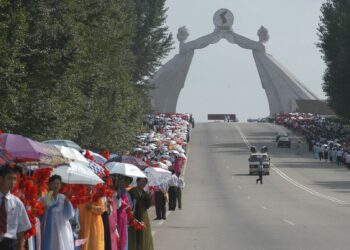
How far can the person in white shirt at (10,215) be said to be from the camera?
12797 millimetres

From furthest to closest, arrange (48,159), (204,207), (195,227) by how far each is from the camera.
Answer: (204,207), (195,227), (48,159)

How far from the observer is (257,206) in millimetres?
40875

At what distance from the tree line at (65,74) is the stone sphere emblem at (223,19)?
93.2 meters

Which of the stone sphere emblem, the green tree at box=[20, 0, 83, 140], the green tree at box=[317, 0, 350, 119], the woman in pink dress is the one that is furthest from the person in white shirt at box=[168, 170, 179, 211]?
the stone sphere emblem

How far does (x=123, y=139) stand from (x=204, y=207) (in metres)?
13.6

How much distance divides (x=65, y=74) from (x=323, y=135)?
6855 centimetres

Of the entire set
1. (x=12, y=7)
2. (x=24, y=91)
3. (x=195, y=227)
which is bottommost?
(x=195, y=227)

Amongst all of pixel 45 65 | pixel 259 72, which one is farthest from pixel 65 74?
pixel 259 72

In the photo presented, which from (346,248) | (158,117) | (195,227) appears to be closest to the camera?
(346,248)

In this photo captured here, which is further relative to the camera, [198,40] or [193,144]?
[198,40]

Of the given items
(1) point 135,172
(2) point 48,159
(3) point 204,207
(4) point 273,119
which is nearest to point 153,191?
(3) point 204,207

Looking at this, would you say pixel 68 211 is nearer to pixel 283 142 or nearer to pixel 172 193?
pixel 172 193

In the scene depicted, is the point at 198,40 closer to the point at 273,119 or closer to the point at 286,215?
the point at 273,119

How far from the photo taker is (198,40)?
152 m
